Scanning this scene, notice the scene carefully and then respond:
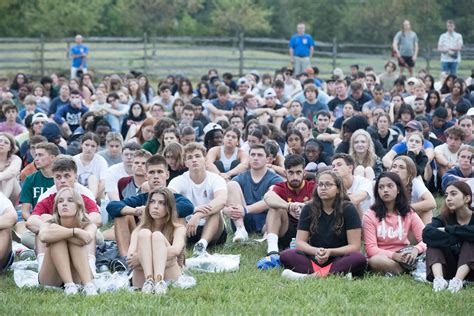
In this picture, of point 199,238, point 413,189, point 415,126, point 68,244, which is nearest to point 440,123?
point 415,126

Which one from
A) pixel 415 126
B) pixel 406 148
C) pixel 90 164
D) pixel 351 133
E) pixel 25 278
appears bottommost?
pixel 25 278

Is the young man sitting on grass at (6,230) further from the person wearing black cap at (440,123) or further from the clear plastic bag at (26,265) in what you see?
the person wearing black cap at (440,123)

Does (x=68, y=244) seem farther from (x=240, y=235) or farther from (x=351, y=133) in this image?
(x=351, y=133)

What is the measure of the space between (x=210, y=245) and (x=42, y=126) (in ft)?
18.7

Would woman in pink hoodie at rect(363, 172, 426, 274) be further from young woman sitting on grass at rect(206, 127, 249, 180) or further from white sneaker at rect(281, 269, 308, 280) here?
young woman sitting on grass at rect(206, 127, 249, 180)

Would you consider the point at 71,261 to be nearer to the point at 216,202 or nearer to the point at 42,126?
the point at 216,202

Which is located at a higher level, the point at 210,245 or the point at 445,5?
the point at 445,5

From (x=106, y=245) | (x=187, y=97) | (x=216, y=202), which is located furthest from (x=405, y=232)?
(x=187, y=97)

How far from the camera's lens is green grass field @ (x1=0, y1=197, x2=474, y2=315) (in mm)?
7918

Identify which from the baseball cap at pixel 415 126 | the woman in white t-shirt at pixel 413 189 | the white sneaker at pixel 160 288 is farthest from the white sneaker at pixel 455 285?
the baseball cap at pixel 415 126

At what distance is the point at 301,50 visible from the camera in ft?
95.6

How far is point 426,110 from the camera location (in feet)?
59.2

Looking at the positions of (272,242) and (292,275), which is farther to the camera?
(272,242)

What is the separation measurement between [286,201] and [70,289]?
287 cm
